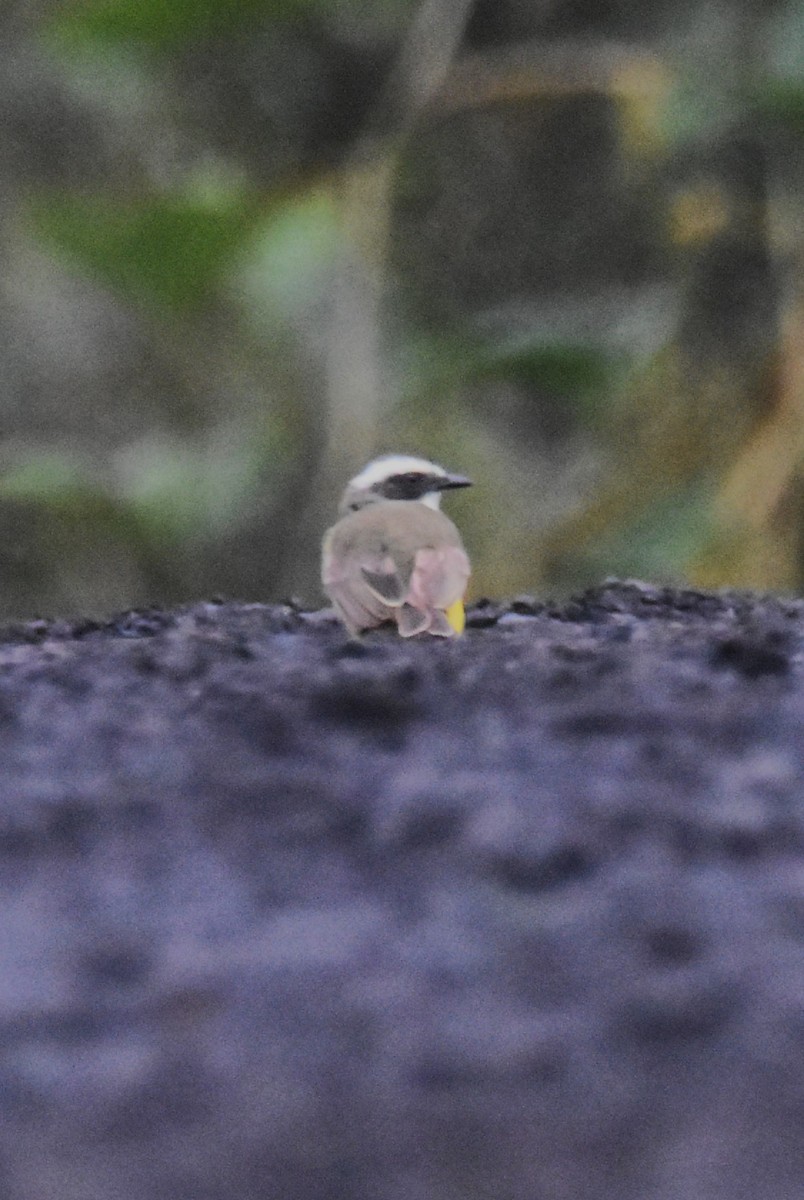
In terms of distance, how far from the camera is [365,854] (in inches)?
22.9

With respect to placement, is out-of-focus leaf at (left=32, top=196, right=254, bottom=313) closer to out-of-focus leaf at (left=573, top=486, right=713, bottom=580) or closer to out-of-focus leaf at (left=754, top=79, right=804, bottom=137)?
out-of-focus leaf at (left=573, top=486, right=713, bottom=580)

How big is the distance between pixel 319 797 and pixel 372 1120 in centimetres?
21

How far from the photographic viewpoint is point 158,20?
2.83m

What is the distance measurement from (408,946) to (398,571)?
61 centimetres

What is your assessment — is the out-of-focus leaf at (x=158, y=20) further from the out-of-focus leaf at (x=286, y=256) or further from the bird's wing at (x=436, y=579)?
the bird's wing at (x=436, y=579)

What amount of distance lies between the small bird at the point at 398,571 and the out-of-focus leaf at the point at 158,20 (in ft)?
5.97

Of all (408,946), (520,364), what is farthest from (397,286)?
(408,946)

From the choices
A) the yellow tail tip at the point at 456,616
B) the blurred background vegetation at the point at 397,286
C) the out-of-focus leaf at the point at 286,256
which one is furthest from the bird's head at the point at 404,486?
the out-of-focus leaf at the point at 286,256

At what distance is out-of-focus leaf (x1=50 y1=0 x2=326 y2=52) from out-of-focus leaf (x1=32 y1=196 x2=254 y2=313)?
0.31 meters

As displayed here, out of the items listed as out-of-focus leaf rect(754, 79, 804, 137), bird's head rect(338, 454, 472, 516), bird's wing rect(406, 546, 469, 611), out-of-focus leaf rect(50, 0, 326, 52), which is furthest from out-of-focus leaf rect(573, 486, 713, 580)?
bird's wing rect(406, 546, 469, 611)

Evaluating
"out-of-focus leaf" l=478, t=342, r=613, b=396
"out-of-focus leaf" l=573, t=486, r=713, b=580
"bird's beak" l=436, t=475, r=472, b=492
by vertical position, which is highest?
"out-of-focus leaf" l=478, t=342, r=613, b=396

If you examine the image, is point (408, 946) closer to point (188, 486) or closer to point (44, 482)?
point (44, 482)

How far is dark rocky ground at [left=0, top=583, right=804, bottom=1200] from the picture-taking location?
16.9 inches

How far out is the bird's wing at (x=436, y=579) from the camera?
1093 millimetres
